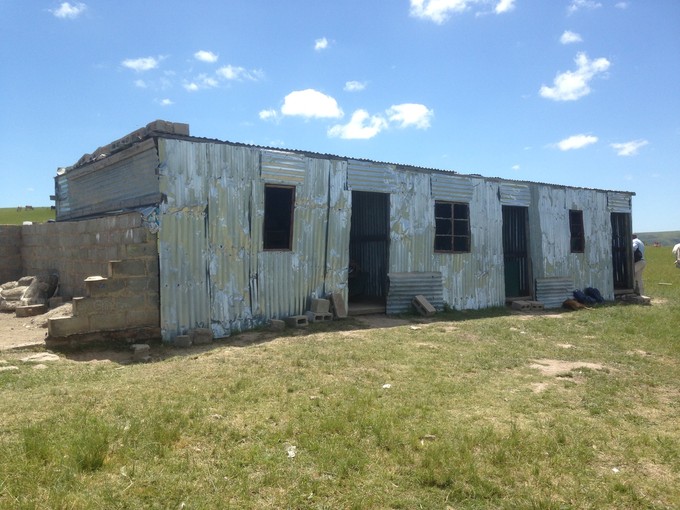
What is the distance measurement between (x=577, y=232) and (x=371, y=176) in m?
8.46

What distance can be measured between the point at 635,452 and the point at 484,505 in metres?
1.69

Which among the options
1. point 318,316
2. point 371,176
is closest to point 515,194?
point 371,176

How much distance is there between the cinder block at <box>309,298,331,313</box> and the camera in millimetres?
10133

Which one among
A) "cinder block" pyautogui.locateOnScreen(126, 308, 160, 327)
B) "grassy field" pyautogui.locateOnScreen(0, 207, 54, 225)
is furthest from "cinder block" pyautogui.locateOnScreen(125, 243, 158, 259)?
"grassy field" pyautogui.locateOnScreen(0, 207, 54, 225)

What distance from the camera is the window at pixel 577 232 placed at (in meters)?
15.6

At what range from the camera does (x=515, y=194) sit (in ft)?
46.0

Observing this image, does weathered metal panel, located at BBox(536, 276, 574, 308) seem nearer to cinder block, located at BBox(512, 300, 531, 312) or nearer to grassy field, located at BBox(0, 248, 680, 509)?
cinder block, located at BBox(512, 300, 531, 312)

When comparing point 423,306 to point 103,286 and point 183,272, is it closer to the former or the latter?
point 183,272

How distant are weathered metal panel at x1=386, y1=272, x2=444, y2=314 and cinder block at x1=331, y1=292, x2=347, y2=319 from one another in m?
1.52

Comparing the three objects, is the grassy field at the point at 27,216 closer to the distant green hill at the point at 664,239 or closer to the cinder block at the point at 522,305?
the cinder block at the point at 522,305

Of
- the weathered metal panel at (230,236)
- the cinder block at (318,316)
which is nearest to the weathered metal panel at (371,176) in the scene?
the weathered metal panel at (230,236)

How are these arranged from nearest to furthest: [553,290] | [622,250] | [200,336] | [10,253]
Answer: [200,336]
[10,253]
[553,290]
[622,250]

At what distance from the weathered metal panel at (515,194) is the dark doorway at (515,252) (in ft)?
2.19

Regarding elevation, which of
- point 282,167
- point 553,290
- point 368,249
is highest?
point 282,167
